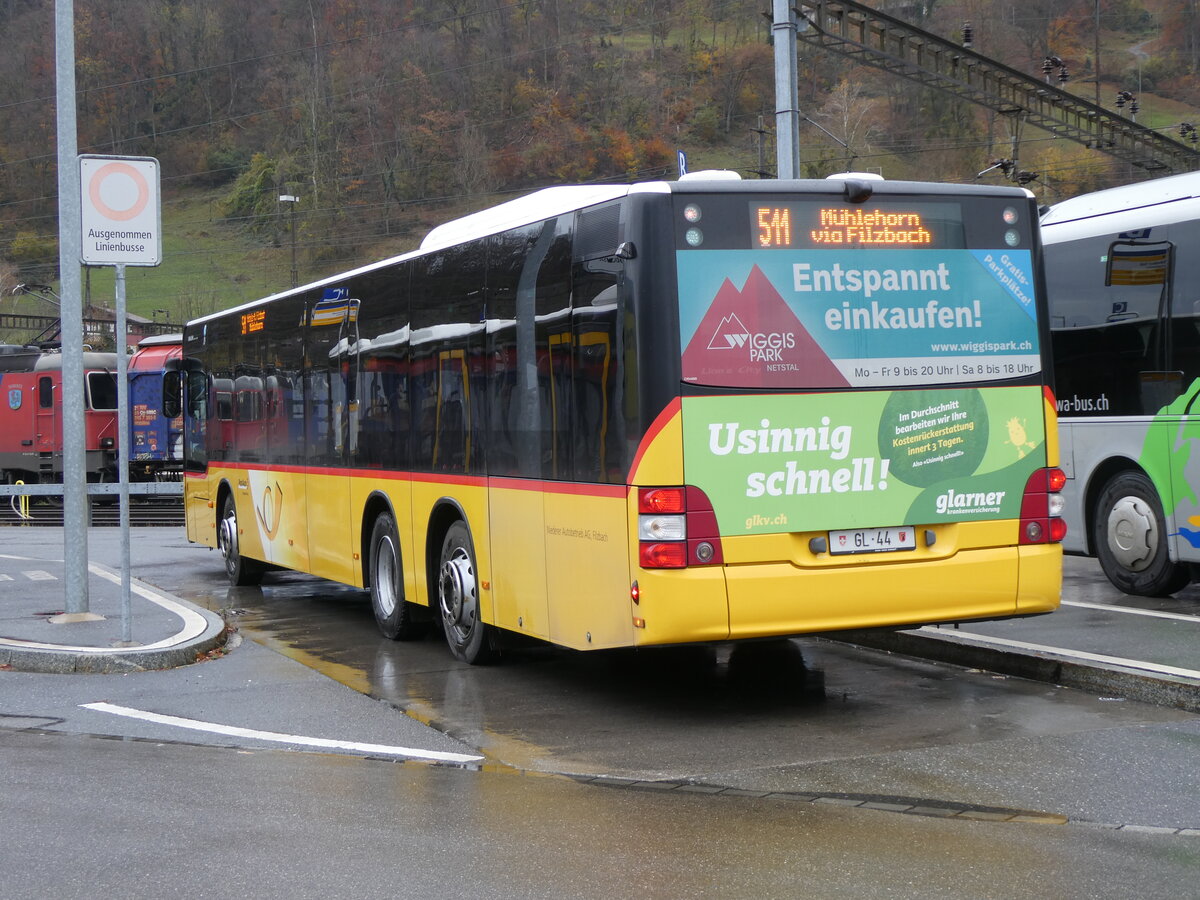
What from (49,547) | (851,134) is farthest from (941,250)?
(851,134)

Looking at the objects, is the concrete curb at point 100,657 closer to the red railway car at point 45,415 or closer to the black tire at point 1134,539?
the black tire at point 1134,539

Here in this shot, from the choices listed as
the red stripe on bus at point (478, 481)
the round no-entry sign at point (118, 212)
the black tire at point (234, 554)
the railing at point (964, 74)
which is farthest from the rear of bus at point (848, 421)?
the black tire at point (234, 554)

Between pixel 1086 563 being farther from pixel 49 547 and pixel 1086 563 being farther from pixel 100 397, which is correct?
pixel 100 397

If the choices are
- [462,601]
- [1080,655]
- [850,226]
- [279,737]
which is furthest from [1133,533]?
[279,737]

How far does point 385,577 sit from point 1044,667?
542cm

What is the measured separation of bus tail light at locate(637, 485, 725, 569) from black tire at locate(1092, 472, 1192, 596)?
6.32 m

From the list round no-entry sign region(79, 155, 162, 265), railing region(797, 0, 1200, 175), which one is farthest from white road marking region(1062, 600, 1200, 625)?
railing region(797, 0, 1200, 175)

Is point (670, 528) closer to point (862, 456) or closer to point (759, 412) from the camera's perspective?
point (759, 412)

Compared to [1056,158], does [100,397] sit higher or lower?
lower

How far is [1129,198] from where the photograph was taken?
1331 cm

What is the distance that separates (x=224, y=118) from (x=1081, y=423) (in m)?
110

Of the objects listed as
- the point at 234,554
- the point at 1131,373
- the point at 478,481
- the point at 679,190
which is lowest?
the point at 234,554

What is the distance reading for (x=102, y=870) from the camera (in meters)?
5.63

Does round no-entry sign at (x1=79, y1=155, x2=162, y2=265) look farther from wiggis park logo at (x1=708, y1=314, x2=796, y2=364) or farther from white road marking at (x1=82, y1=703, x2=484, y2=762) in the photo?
wiggis park logo at (x1=708, y1=314, x2=796, y2=364)
